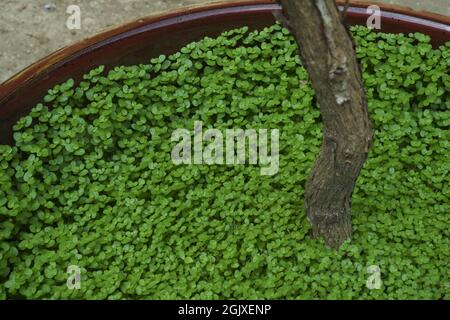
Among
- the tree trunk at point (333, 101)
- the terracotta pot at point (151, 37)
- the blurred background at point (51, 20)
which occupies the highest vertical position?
the blurred background at point (51, 20)

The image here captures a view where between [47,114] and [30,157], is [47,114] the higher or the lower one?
the higher one

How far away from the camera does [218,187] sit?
2707 mm

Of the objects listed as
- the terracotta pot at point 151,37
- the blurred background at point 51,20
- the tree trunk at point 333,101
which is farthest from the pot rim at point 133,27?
the tree trunk at point 333,101

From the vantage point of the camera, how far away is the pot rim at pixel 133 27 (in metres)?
2.69

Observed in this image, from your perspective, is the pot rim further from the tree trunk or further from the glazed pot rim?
the tree trunk

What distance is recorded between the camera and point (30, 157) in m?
2.68

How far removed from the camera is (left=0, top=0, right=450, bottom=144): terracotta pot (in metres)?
2.71

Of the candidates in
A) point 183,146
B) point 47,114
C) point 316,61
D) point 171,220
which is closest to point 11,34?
point 47,114

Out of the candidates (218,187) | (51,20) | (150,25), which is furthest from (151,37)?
(51,20)

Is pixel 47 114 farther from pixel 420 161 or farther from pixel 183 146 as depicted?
pixel 420 161

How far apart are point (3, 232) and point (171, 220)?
63cm

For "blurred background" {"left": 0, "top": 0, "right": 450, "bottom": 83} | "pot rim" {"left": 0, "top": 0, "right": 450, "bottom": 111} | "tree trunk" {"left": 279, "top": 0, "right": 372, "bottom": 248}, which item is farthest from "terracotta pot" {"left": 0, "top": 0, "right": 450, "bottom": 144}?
"tree trunk" {"left": 279, "top": 0, "right": 372, "bottom": 248}

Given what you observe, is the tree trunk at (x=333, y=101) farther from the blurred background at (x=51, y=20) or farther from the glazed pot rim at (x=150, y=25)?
the blurred background at (x=51, y=20)

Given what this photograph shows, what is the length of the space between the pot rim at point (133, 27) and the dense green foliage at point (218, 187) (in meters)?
0.09
